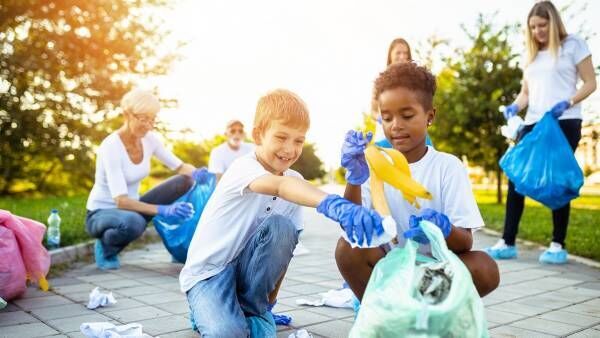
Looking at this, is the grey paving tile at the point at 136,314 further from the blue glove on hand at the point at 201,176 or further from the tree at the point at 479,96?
the tree at the point at 479,96

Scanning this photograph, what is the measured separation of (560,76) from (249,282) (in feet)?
11.9

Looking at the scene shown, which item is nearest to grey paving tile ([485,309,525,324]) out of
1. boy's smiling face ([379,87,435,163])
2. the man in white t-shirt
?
boy's smiling face ([379,87,435,163])

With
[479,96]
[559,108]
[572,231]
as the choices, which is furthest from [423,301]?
[479,96]

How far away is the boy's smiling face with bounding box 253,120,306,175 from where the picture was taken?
2535 mm

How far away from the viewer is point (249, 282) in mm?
2709

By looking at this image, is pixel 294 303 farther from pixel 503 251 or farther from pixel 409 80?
pixel 503 251

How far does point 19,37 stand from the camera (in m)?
12.6

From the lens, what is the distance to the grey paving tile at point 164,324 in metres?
2.94

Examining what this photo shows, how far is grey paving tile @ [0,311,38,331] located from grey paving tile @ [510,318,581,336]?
2.57 meters

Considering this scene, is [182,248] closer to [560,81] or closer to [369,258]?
[369,258]

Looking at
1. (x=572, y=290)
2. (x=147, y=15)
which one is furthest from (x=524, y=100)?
(x=147, y=15)

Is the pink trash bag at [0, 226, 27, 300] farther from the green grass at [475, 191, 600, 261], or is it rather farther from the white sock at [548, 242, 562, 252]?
the green grass at [475, 191, 600, 261]

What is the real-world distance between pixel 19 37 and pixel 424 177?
1240 cm

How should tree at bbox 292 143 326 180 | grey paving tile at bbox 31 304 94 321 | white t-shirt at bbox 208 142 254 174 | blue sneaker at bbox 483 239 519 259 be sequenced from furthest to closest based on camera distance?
tree at bbox 292 143 326 180 → white t-shirt at bbox 208 142 254 174 → blue sneaker at bbox 483 239 519 259 → grey paving tile at bbox 31 304 94 321
